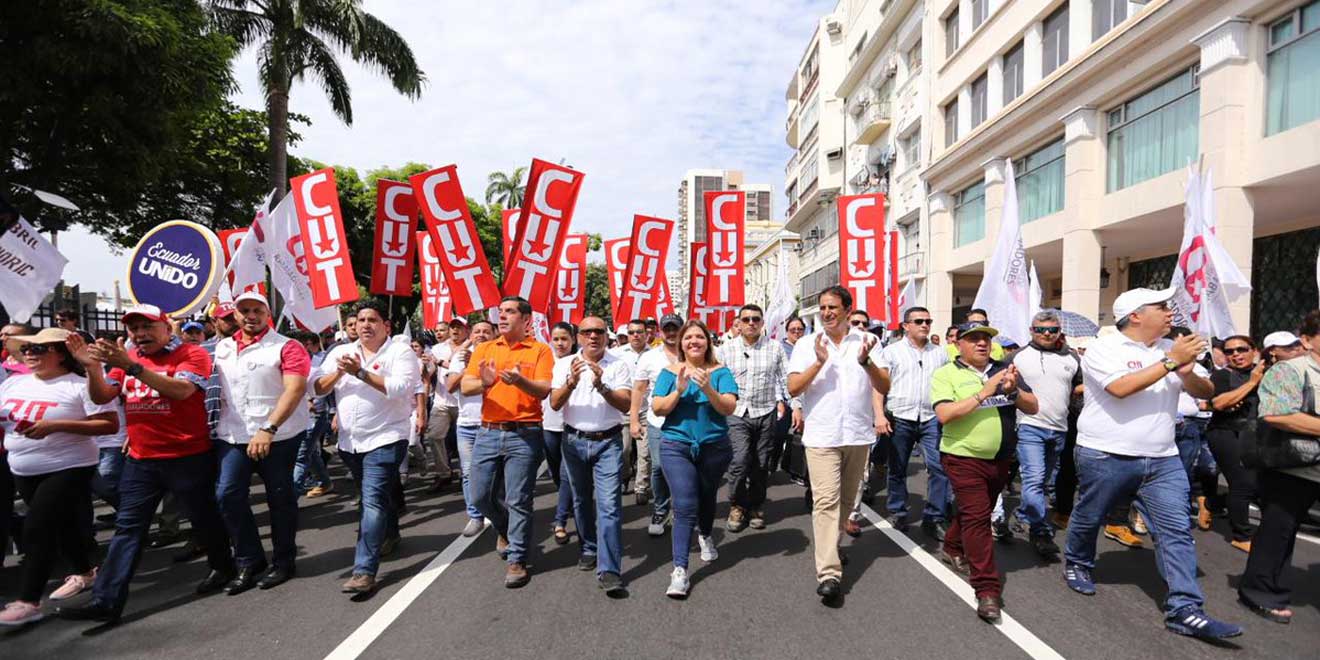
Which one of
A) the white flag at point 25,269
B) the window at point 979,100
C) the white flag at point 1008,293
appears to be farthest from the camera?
the window at point 979,100

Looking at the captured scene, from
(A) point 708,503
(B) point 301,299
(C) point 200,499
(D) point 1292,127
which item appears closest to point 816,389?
(A) point 708,503

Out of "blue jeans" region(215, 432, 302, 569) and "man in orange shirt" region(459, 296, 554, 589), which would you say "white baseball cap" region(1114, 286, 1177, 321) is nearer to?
"man in orange shirt" region(459, 296, 554, 589)

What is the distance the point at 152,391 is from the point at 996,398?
5255 mm

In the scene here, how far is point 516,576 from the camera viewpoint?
437 cm

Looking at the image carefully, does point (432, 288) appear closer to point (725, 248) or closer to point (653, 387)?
point (725, 248)

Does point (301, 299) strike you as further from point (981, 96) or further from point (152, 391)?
point (981, 96)

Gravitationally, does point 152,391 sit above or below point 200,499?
above

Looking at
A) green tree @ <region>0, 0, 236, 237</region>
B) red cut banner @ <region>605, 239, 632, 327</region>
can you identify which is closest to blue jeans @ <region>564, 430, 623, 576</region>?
red cut banner @ <region>605, 239, 632, 327</region>

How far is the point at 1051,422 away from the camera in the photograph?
5016mm

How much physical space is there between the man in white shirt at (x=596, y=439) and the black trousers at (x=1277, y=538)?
3.73m

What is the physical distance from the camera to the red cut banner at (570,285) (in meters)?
10.2

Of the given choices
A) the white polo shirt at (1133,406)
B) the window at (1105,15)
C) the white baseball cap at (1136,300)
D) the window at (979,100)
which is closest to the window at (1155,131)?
the window at (1105,15)

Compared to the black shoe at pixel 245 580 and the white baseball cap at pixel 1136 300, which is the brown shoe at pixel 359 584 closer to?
the black shoe at pixel 245 580

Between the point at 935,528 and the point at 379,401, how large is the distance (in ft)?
14.2
